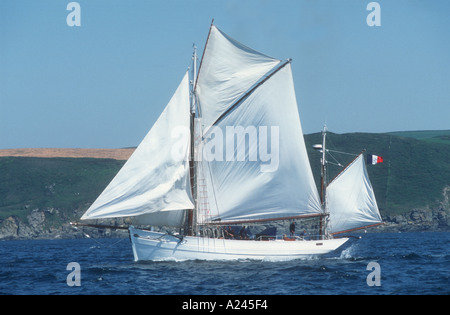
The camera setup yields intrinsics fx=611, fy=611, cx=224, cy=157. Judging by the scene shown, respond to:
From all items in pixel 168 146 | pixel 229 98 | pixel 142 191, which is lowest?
pixel 142 191

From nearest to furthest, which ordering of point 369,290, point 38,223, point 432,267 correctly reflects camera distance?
point 369,290, point 432,267, point 38,223

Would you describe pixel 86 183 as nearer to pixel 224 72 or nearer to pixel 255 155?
pixel 255 155

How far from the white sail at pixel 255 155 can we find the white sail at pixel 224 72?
880mm

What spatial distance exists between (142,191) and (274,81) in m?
13.8

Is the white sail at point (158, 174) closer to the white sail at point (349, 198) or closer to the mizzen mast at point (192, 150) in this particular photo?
the mizzen mast at point (192, 150)

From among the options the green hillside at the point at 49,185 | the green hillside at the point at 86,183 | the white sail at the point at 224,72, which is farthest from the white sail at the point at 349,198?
the green hillside at the point at 49,185

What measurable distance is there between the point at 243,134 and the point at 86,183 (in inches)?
5549

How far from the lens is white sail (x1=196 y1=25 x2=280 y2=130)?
4700 cm

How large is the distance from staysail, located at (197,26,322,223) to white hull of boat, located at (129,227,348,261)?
1.88 metres

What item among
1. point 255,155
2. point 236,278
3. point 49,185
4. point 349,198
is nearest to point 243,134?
point 255,155
